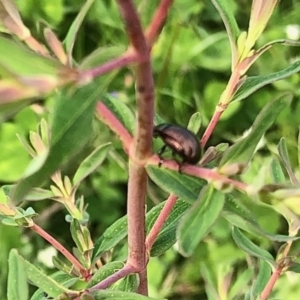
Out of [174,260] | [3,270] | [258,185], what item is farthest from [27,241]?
[258,185]

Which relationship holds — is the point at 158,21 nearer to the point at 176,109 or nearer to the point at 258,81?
the point at 258,81

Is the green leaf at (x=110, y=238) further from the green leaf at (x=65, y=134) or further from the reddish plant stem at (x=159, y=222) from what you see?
→ the green leaf at (x=65, y=134)

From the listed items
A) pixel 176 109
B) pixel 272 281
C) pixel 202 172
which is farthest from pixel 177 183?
pixel 176 109

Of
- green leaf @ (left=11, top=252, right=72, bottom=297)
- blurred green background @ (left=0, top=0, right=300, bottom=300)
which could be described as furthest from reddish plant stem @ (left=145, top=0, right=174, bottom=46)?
blurred green background @ (left=0, top=0, right=300, bottom=300)

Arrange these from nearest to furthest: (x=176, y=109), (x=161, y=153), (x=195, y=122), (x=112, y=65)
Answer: (x=112, y=65)
(x=161, y=153)
(x=195, y=122)
(x=176, y=109)

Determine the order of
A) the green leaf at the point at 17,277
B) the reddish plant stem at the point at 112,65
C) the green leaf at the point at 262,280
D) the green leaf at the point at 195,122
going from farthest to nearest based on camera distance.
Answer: the green leaf at the point at 262,280 < the green leaf at the point at 195,122 < the green leaf at the point at 17,277 < the reddish plant stem at the point at 112,65

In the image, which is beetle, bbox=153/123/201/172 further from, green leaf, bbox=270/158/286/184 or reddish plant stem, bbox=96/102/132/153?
green leaf, bbox=270/158/286/184

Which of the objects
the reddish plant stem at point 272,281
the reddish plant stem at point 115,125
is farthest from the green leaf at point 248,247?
the reddish plant stem at point 115,125

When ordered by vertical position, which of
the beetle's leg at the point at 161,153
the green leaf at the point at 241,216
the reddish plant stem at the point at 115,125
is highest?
the reddish plant stem at the point at 115,125
